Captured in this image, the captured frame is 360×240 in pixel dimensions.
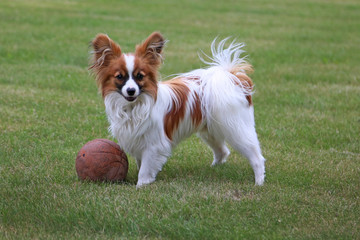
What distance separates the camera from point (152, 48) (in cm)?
563

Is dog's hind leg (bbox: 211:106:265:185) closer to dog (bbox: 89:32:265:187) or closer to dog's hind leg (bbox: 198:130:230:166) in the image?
dog (bbox: 89:32:265:187)

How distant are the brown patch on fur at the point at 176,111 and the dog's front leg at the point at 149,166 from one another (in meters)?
0.28

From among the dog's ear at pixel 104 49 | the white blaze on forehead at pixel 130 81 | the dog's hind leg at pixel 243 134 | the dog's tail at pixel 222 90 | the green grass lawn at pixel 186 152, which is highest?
the dog's ear at pixel 104 49

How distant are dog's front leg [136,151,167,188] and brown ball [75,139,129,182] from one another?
0.70ft

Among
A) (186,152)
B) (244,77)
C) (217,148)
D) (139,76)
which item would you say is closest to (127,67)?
(139,76)

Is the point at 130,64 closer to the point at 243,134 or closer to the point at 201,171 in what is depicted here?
the point at 243,134

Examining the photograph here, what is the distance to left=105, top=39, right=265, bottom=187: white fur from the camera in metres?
5.66

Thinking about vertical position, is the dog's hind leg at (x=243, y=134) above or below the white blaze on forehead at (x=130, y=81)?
below

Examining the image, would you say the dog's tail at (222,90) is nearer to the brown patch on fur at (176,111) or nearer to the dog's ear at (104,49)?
the brown patch on fur at (176,111)

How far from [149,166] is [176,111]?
664 millimetres

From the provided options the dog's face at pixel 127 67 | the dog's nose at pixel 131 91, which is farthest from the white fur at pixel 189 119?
the dog's nose at pixel 131 91

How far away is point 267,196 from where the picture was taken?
5355 mm

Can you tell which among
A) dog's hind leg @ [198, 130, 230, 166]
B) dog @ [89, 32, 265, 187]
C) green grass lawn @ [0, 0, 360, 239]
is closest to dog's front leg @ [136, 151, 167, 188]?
dog @ [89, 32, 265, 187]

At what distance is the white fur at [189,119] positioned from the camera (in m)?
5.66
